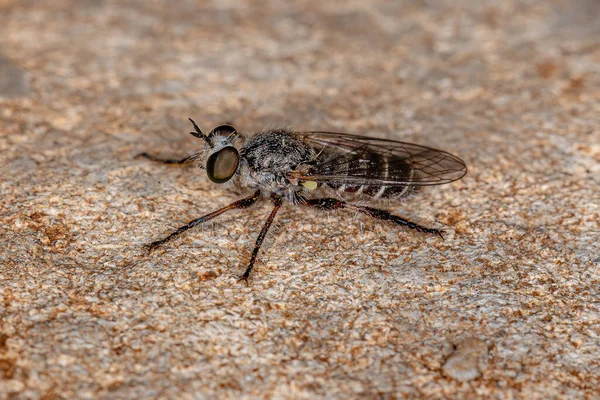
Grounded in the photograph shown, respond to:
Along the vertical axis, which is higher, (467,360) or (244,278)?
(244,278)

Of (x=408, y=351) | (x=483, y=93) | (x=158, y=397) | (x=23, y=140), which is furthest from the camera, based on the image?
(x=483, y=93)

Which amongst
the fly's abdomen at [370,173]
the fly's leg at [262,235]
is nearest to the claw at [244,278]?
the fly's leg at [262,235]

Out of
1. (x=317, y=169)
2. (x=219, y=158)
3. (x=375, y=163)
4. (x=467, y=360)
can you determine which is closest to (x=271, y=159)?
(x=317, y=169)

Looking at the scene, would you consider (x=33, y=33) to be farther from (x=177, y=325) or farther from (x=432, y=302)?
(x=432, y=302)

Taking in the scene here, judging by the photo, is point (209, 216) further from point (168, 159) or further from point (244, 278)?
point (168, 159)

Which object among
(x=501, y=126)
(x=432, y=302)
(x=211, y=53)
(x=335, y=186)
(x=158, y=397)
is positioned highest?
(x=211, y=53)

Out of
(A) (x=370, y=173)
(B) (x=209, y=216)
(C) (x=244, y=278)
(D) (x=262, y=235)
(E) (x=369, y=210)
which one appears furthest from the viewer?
(A) (x=370, y=173)

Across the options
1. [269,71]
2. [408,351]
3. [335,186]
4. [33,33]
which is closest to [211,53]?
[269,71]
